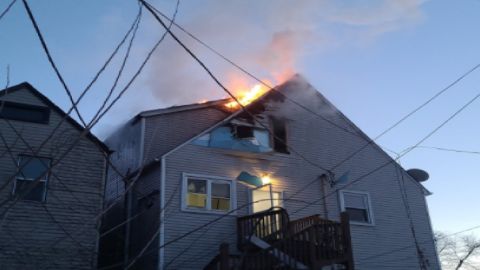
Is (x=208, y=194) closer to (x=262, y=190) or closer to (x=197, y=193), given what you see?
(x=197, y=193)

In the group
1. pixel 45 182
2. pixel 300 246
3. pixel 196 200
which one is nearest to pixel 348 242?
pixel 300 246

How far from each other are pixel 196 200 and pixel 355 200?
595cm

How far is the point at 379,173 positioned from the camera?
18.0 meters

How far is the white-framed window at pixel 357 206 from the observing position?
1672 centimetres

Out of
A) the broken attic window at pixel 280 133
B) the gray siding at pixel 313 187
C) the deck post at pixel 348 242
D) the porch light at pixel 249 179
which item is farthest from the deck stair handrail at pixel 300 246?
the broken attic window at pixel 280 133

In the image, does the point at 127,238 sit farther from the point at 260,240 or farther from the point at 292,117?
the point at 292,117

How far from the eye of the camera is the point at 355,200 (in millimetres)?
17062

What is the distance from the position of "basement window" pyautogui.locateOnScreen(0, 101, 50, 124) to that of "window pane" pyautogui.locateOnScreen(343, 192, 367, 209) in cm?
1011

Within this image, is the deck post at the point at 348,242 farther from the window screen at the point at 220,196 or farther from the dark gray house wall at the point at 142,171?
the dark gray house wall at the point at 142,171

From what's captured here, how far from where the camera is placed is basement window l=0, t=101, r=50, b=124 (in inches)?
533

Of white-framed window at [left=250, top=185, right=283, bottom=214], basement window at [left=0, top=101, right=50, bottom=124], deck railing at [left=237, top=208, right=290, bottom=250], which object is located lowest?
deck railing at [left=237, top=208, right=290, bottom=250]

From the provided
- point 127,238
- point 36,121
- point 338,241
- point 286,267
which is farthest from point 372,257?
point 36,121

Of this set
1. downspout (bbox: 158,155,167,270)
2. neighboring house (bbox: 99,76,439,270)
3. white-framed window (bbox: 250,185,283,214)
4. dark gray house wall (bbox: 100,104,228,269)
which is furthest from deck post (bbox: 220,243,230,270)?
white-framed window (bbox: 250,185,283,214)

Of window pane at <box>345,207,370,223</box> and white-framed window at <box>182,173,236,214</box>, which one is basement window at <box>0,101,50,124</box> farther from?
window pane at <box>345,207,370,223</box>
